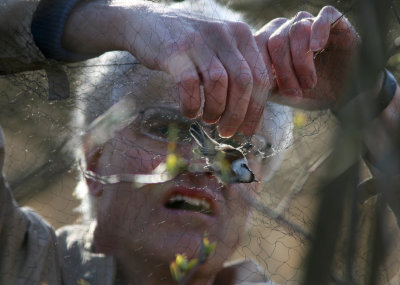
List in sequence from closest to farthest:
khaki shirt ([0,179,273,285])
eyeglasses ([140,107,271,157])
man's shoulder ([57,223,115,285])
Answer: eyeglasses ([140,107,271,157])
khaki shirt ([0,179,273,285])
man's shoulder ([57,223,115,285])

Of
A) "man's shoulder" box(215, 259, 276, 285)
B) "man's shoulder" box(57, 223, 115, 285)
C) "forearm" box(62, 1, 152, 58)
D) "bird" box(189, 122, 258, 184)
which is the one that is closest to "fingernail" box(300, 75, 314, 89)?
Answer: "bird" box(189, 122, 258, 184)

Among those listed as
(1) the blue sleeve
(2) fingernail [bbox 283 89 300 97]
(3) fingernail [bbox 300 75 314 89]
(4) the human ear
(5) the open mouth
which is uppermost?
(1) the blue sleeve

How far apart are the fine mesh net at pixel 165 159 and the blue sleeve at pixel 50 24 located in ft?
0.18

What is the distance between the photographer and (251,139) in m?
1.30

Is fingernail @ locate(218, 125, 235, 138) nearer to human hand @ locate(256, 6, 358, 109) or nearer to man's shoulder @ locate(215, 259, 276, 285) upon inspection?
human hand @ locate(256, 6, 358, 109)

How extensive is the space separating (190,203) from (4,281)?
1.87 ft

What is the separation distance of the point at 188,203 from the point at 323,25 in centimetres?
70

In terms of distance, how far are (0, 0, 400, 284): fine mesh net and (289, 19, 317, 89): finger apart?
0.08 metres

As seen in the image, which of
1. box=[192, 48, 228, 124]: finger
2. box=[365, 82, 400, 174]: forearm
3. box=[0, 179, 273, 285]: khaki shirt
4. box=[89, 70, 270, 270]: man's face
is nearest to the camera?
box=[365, 82, 400, 174]: forearm

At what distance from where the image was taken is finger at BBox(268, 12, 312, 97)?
1244mm

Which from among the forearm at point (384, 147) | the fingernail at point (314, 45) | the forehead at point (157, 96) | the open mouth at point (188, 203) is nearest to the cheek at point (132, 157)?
the forehead at point (157, 96)

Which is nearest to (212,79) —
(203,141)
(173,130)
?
(203,141)

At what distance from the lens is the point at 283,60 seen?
1250 millimetres

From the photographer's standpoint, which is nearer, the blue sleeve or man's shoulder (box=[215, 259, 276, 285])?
the blue sleeve
